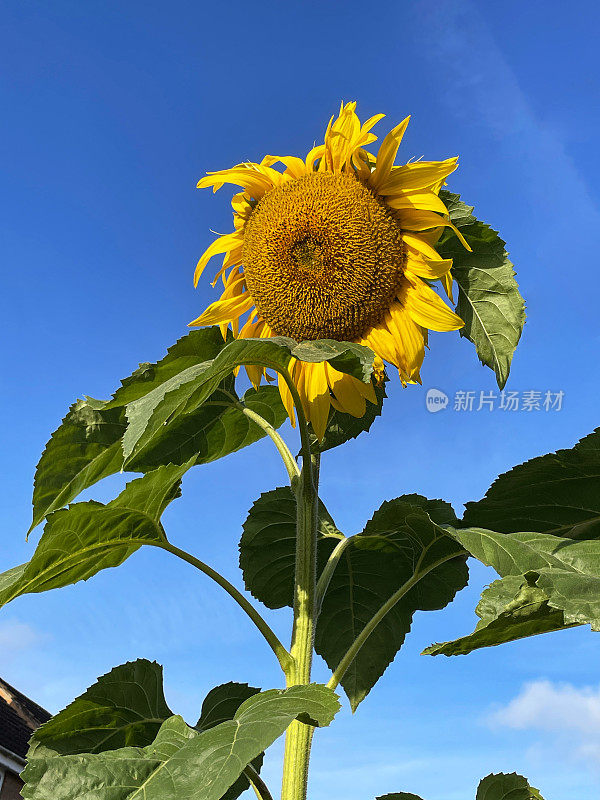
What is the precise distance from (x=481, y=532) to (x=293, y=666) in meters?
0.58

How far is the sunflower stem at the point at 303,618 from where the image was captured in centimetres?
202

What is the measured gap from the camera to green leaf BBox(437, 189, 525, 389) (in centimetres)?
234

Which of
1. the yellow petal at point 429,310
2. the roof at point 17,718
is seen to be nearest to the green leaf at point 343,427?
the yellow petal at point 429,310

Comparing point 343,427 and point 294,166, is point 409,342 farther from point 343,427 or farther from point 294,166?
point 294,166

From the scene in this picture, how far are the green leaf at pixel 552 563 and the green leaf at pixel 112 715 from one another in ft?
3.66

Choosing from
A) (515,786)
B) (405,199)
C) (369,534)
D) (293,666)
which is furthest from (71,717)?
(405,199)

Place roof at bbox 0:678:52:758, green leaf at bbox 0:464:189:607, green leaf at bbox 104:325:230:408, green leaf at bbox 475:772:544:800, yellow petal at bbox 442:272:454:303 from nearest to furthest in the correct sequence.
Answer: green leaf at bbox 0:464:189:607, green leaf at bbox 104:325:230:408, yellow petal at bbox 442:272:454:303, green leaf at bbox 475:772:544:800, roof at bbox 0:678:52:758

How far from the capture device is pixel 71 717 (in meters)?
2.39

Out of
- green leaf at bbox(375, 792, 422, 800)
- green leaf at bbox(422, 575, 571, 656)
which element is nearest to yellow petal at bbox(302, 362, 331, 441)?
green leaf at bbox(422, 575, 571, 656)

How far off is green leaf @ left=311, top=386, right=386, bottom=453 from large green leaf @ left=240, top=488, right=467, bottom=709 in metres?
0.33

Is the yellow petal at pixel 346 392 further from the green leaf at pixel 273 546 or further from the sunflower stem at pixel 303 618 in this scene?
the green leaf at pixel 273 546

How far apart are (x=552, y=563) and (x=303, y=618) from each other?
0.65 metres

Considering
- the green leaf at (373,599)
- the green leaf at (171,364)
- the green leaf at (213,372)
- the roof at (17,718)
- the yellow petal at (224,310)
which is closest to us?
the green leaf at (213,372)

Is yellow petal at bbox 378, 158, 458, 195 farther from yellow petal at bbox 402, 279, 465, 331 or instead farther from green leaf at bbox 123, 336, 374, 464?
green leaf at bbox 123, 336, 374, 464
